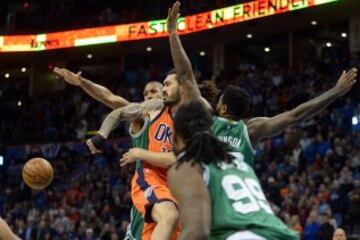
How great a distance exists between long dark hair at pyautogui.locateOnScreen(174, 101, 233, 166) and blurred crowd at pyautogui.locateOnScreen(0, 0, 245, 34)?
70.3 feet

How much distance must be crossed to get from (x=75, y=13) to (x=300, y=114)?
24.7 m

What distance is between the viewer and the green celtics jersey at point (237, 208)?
3832 mm

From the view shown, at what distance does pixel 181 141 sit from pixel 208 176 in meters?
0.29

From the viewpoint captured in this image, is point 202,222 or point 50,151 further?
point 50,151

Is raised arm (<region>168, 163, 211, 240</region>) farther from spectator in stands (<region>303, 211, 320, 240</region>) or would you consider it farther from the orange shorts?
spectator in stands (<region>303, 211, 320, 240</region>)

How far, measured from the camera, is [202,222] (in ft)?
12.4

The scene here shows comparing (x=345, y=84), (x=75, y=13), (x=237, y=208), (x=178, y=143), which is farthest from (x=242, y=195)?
(x=75, y=13)

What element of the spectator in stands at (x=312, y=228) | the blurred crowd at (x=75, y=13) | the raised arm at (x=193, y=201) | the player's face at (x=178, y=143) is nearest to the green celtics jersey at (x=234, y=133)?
the player's face at (x=178, y=143)

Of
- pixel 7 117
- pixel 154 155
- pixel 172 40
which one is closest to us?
pixel 154 155

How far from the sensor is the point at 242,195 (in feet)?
12.7

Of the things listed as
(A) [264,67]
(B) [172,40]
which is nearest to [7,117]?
(A) [264,67]

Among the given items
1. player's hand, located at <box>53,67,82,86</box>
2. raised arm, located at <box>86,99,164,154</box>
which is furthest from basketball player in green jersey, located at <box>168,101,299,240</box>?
player's hand, located at <box>53,67,82,86</box>

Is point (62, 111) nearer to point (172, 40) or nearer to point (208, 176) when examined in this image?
point (172, 40)

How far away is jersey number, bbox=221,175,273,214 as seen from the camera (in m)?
3.86
